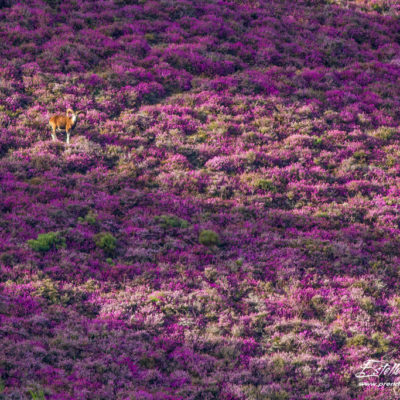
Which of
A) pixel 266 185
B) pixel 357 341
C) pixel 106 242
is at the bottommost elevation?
pixel 357 341

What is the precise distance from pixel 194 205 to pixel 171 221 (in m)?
1.43

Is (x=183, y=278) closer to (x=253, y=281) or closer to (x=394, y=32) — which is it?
(x=253, y=281)

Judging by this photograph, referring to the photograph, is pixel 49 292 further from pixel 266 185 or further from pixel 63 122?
pixel 63 122

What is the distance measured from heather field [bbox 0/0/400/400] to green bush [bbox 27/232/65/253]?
0.05 m

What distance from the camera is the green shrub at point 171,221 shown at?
1473 centimetres

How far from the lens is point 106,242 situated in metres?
13.5

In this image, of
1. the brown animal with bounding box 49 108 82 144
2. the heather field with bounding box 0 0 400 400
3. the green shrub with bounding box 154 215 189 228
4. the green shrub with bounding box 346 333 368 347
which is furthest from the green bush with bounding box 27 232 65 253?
the green shrub with bounding box 346 333 368 347

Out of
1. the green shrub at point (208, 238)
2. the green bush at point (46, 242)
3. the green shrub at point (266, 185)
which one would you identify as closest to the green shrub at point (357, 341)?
the green shrub at point (208, 238)

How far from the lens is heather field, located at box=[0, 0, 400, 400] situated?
9.94 meters

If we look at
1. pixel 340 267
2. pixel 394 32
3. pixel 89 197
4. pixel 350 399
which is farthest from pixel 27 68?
pixel 394 32

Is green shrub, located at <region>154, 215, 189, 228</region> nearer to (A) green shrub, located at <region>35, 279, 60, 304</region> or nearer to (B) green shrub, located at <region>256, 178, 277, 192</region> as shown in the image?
(B) green shrub, located at <region>256, 178, 277, 192</region>

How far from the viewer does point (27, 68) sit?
22.9m

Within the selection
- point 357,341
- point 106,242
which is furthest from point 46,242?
point 357,341

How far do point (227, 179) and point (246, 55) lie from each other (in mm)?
11555
